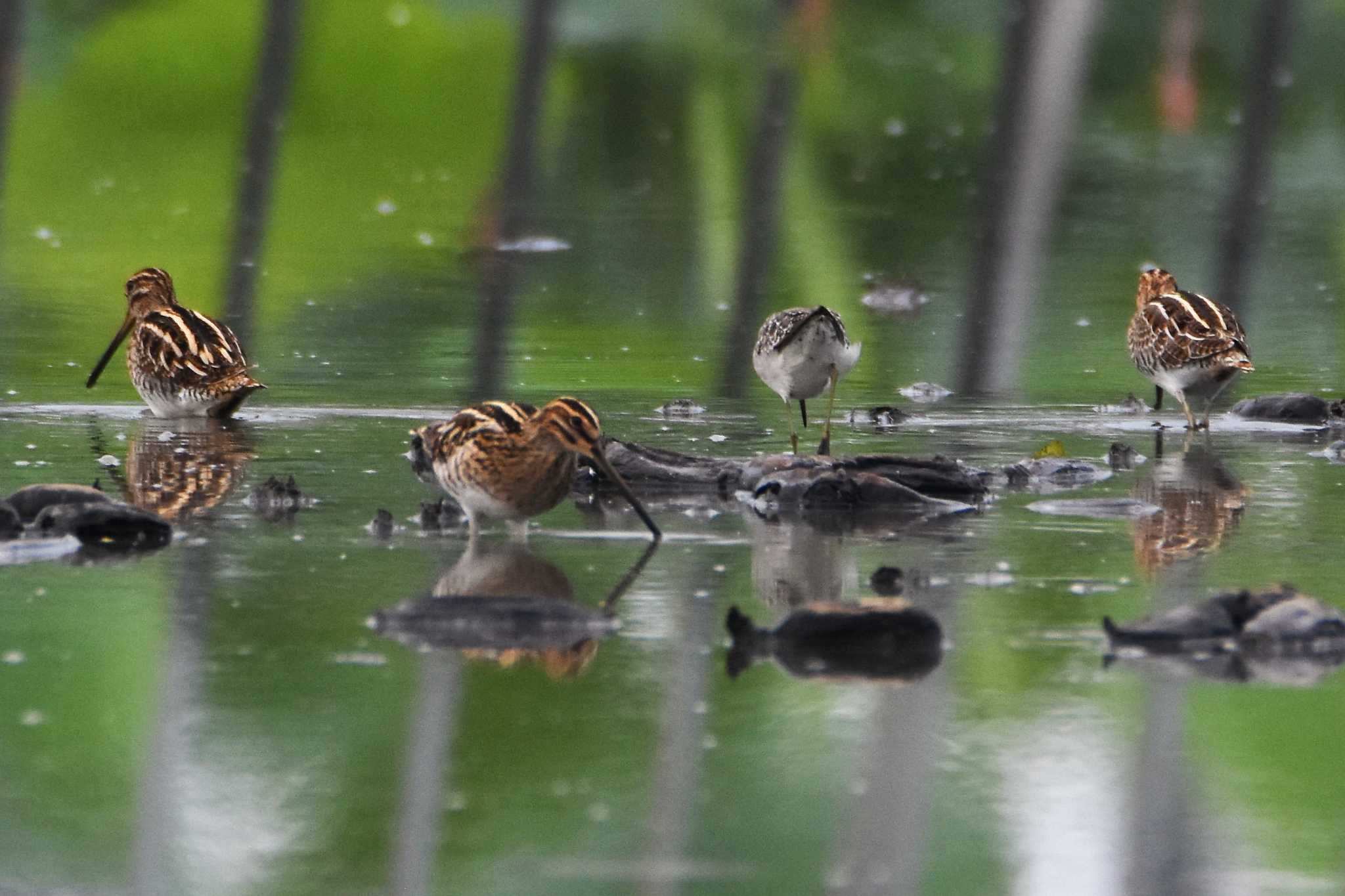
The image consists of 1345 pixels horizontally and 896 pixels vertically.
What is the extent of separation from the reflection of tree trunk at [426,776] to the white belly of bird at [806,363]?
4.89 metres

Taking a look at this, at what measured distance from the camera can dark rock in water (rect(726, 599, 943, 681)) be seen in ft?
25.0

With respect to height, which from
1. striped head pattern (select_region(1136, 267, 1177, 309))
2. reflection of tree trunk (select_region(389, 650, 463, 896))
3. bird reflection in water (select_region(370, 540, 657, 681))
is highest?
striped head pattern (select_region(1136, 267, 1177, 309))

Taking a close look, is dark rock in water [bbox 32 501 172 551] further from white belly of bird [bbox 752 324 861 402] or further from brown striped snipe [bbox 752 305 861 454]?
white belly of bird [bbox 752 324 861 402]

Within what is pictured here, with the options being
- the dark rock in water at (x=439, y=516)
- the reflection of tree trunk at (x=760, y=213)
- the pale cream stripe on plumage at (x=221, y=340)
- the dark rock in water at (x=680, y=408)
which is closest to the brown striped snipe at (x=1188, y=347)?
the reflection of tree trunk at (x=760, y=213)

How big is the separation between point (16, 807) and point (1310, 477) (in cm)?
692

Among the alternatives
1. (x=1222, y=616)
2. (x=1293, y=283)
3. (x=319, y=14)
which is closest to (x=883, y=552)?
(x=1222, y=616)

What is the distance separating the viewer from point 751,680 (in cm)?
735

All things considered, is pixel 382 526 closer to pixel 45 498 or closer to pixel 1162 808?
pixel 45 498

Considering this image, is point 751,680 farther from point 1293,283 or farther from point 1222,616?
point 1293,283

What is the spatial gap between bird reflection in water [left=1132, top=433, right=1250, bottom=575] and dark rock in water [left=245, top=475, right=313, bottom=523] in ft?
11.4

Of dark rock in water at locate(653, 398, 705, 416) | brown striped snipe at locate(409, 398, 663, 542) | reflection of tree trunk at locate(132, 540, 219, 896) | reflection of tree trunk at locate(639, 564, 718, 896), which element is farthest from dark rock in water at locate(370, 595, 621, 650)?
dark rock in water at locate(653, 398, 705, 416)

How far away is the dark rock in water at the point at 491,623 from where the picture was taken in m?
7.78

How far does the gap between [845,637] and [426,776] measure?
1.74m

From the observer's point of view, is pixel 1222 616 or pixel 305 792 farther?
pixel 1222 616
